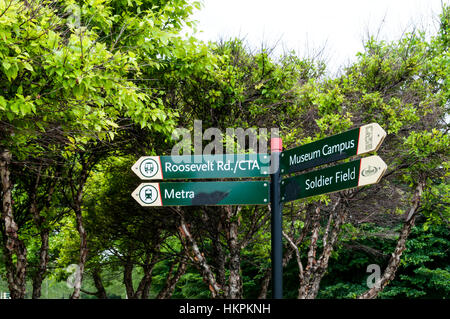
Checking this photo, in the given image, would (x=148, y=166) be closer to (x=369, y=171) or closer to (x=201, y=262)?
(x=369, y=171)

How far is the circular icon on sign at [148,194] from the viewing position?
223 inches

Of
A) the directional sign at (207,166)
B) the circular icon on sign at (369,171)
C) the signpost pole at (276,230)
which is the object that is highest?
the directional sign at (207,166)

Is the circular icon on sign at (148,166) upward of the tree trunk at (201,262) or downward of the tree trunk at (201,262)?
upward

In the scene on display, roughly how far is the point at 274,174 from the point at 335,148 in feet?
2.29

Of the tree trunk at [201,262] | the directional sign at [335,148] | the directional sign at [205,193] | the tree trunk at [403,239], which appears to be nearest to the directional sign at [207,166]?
the directional sign at [205,193]

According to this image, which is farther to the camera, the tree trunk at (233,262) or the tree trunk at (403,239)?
the tree trunk at (233,262)

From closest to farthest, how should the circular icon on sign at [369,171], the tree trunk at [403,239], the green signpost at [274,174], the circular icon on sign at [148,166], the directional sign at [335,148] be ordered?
1. the circular icon on sign at [369,171]
2. the directional sign at [335,148]
3. the green signpost at [274,174]
4. the circular icon on sign at [148,166]
5. the tree trunk at [403,239]

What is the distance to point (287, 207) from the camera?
14.4 m

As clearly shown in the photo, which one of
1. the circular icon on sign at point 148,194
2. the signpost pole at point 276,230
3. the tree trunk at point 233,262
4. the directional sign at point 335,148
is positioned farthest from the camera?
the tree trunk at point 233,262

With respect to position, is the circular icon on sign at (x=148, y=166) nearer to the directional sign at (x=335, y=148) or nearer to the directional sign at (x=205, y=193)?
the directional sign at (x=205, y=193)

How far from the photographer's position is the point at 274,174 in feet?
17.5

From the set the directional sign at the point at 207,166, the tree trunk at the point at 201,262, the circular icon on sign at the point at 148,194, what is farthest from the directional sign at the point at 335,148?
the tree trunk at the point at 201,262

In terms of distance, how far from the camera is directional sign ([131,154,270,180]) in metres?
5.47
